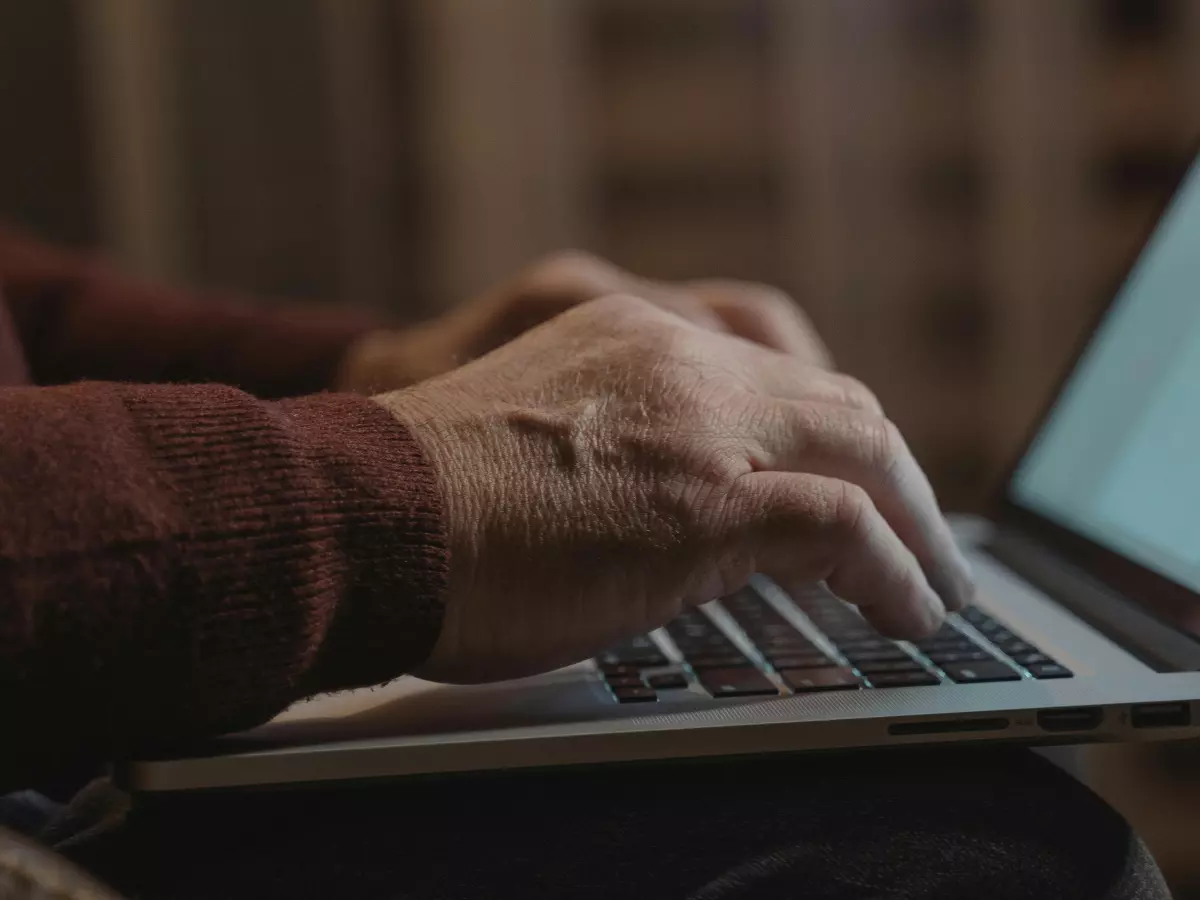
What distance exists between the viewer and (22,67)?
1747mm

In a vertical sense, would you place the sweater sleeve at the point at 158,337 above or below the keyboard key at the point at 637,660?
above

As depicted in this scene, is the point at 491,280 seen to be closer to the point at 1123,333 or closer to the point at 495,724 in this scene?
the point at 1123,333

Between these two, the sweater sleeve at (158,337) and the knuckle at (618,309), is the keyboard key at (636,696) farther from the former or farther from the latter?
the sweater sleeve at (158,337)

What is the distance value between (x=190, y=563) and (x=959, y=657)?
0.28m

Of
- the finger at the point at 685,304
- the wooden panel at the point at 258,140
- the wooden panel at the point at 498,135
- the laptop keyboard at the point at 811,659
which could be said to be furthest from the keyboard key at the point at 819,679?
the wooden panel at the point at 498,135

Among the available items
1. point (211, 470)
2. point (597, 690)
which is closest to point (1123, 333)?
point (597, 690)

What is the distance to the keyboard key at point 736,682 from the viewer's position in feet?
1.41

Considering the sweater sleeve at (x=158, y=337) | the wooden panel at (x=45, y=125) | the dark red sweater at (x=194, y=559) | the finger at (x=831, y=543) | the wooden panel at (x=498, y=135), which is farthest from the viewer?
the wooden panel at (x=498, y=135)

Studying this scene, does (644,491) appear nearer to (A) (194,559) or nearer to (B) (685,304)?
(A) (194,559)

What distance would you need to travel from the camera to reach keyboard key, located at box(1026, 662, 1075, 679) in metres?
0.44

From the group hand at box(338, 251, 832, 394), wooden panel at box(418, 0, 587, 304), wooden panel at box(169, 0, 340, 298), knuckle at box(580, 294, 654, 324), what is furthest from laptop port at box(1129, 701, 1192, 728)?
wooden panel at box(418, 0, 587, 304)

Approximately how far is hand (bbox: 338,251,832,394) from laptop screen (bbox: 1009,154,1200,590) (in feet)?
0.51

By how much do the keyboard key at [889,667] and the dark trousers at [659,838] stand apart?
0.15ft

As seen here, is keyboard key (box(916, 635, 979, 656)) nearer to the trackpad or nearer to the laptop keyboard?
the laptop keyboard
